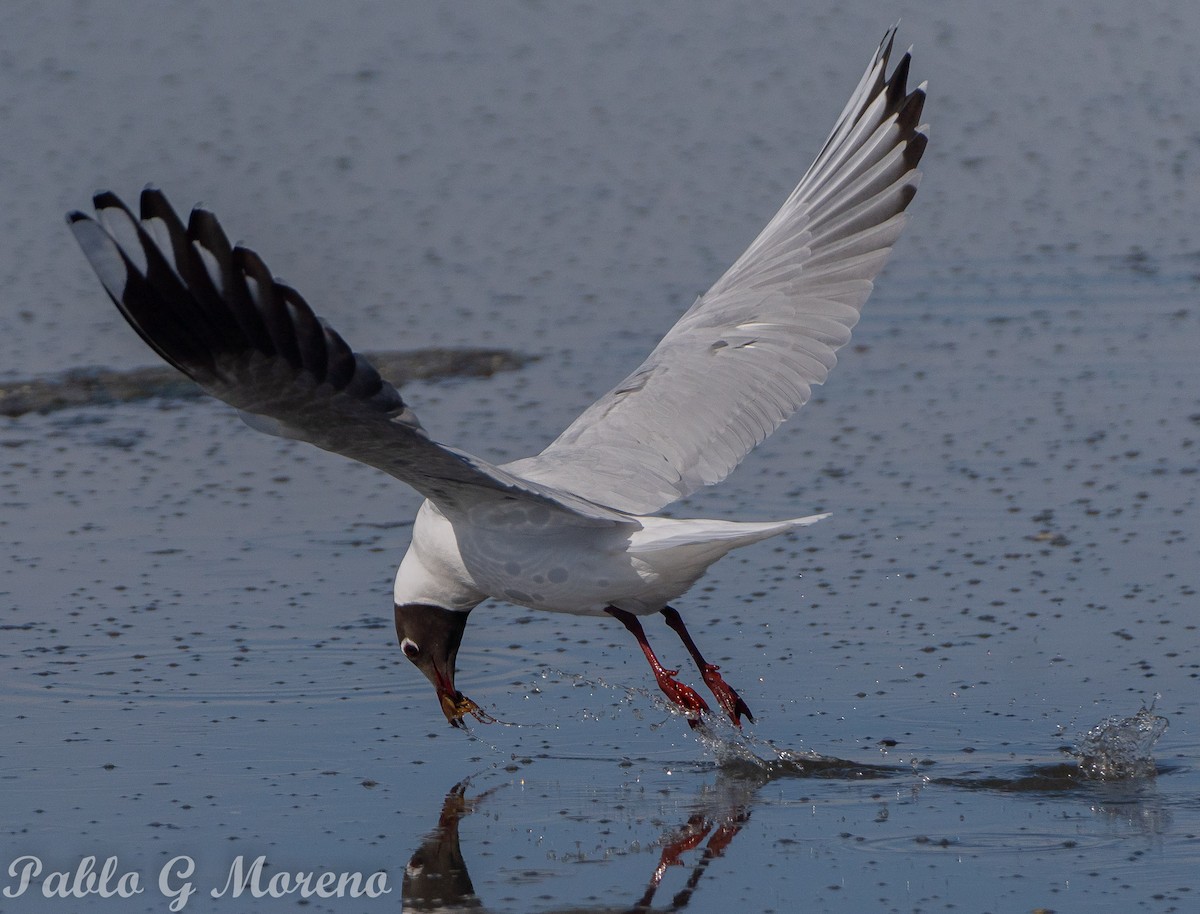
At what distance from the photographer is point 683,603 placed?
24.0 feet

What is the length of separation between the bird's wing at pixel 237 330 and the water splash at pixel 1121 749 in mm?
2138

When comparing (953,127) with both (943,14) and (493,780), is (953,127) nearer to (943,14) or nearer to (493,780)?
(943,14)

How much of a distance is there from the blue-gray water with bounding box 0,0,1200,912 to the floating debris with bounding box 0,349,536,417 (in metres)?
0.18

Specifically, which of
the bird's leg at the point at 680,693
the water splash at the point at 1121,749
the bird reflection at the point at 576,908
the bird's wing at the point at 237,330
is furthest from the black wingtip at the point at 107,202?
the water splash at the point at 1121,749

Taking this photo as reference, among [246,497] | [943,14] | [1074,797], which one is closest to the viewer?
[1074,797]

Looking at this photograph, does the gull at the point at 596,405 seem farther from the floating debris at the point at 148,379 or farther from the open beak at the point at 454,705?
the floating debris at the point at 148,379

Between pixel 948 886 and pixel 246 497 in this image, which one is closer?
pixel 948 886

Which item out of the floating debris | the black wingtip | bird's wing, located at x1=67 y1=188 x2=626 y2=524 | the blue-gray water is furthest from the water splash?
the floating debris

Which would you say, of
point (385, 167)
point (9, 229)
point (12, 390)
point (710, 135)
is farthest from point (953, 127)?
point (12, 390)

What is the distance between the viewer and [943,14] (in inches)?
796

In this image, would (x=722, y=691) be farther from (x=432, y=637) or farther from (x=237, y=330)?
(x=237, y=330)

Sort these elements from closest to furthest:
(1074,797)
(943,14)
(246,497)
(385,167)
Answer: (1074,797)
(246,497)
(385,167)
(943,14)

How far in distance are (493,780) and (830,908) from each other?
1307 mm

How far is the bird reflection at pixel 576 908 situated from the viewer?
4887mm
